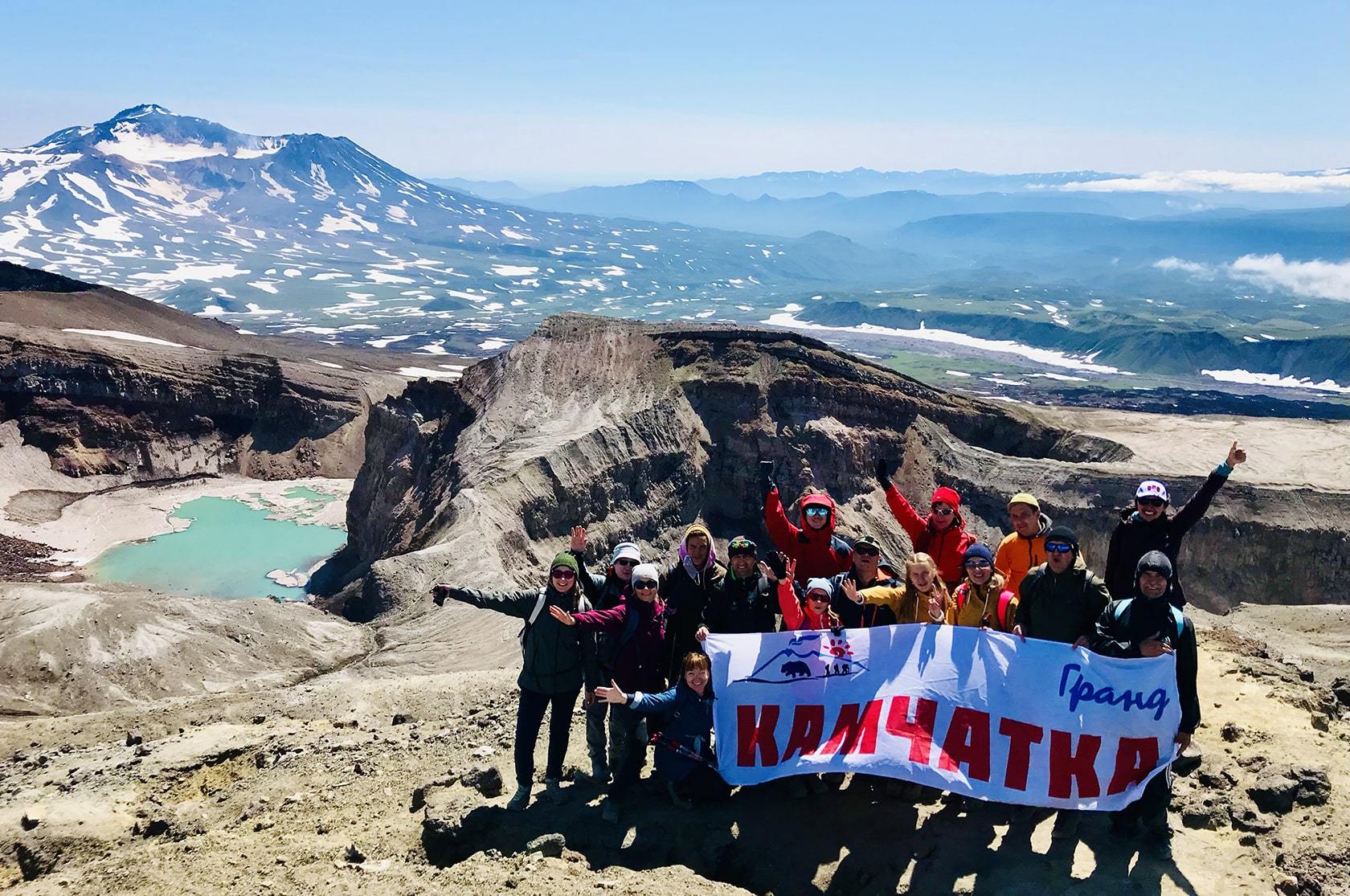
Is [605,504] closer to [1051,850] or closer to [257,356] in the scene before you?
[1051,850]

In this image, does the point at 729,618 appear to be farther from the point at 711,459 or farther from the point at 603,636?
the point at 711,459

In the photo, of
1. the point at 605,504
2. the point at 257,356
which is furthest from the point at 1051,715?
the point at 257,356

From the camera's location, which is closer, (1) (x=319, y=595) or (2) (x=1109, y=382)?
(1) (x=319, y=595)

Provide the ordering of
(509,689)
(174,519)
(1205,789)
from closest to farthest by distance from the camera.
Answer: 1. (1205,789)
2. (509,689)
3. (174,519)

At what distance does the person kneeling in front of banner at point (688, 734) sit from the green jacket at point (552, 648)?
0.36 meters

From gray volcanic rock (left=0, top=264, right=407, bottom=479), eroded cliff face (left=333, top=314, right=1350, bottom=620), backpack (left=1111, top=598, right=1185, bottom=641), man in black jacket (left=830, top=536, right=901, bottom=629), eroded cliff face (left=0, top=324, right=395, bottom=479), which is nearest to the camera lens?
backpack (left=1111, top=598, right=1185, bottom=641)

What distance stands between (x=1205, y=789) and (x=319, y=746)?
8.74 meters

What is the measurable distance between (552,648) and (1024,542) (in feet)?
14.3

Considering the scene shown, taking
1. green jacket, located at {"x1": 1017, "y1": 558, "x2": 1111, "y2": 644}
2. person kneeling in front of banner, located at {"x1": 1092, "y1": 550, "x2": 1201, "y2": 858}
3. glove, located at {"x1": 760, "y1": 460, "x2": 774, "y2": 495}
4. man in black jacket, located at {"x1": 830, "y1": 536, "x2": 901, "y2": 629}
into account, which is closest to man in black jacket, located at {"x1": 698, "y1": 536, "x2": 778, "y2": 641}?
man in black jacket, located at {"x1": 830, "y1": 536, "x2": 901, "y2": 629}

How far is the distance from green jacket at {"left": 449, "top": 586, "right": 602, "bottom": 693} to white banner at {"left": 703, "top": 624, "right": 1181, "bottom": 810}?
103cm

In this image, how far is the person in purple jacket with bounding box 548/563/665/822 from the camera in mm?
6922

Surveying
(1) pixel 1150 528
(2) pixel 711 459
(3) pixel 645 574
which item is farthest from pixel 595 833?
(2) pixel 711 459

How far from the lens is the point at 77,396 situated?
4591cm

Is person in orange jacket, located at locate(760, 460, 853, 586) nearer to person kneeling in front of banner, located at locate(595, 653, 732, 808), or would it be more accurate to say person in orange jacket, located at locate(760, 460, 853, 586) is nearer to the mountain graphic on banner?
the mountain graphic on banner
